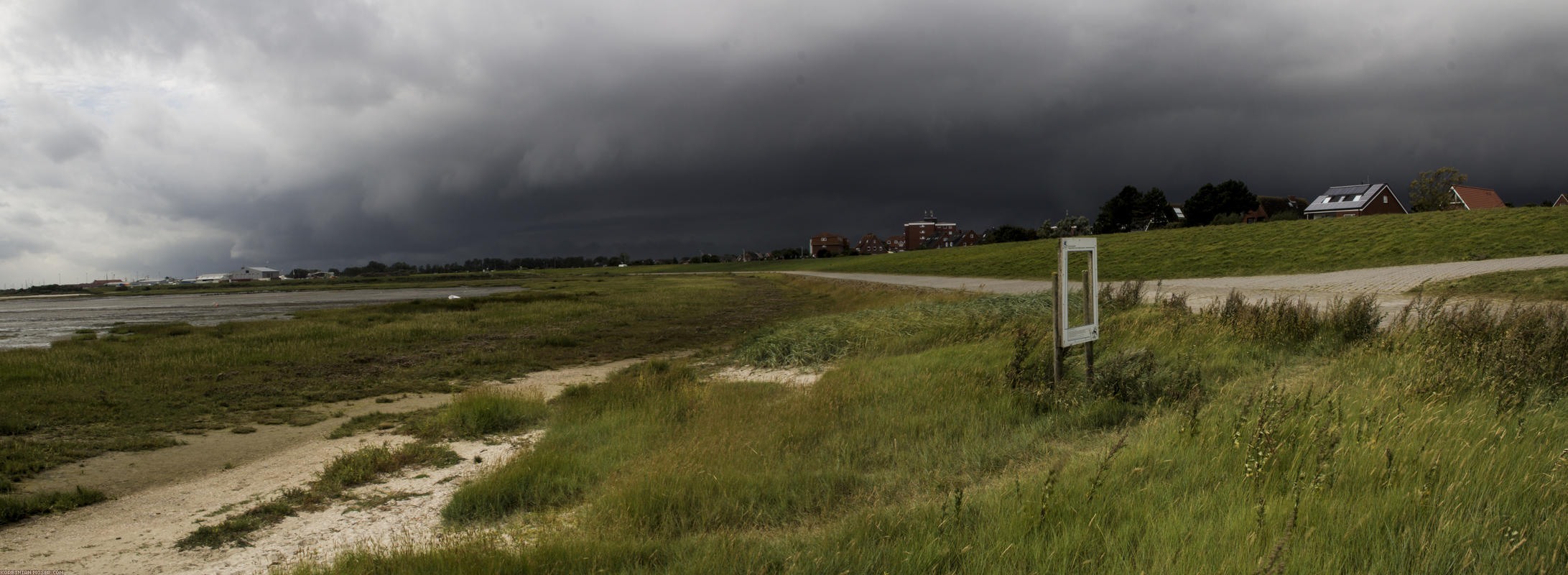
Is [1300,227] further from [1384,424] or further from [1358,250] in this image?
[1384,424]

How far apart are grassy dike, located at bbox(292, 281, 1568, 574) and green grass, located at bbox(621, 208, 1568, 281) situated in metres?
29.0

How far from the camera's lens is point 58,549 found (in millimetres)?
6121

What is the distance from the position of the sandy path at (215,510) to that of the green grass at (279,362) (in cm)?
126

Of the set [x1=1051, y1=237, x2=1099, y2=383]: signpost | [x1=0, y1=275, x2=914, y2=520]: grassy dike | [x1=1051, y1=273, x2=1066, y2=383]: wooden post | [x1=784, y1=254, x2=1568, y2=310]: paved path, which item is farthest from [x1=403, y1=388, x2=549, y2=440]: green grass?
[x1=784, y1=254, x2=1568, y2=310]: paved path

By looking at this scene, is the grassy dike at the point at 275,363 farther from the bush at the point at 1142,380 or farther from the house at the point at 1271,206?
the house at the point at 1271,206

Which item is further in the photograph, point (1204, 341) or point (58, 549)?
point (1204, 341)

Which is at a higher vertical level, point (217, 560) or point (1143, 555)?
point (1143, 555)

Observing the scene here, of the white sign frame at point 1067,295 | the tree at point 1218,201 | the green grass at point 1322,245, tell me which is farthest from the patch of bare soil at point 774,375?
the tree at point 1218,201

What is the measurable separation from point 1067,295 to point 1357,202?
94.4 m

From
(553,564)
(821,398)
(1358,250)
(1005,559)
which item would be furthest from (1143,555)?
(1358,250)

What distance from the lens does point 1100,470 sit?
4184 millimetres

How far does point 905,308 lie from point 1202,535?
658 inches

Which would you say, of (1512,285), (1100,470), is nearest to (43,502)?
(1100,470)

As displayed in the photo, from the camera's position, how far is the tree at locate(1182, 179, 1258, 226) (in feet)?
303
